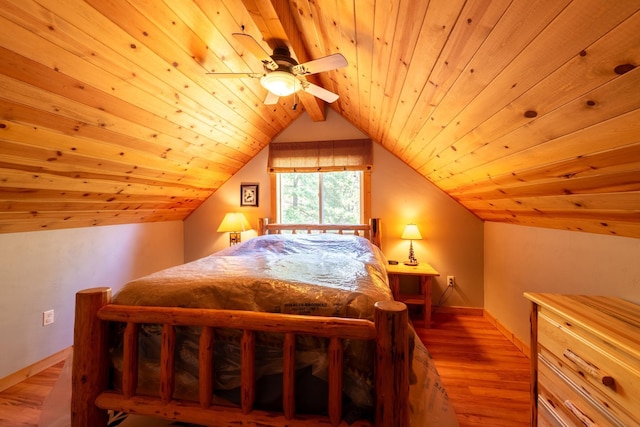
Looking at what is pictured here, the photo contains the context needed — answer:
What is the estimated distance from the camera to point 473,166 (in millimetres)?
1843

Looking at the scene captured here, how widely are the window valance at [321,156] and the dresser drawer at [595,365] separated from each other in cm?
237

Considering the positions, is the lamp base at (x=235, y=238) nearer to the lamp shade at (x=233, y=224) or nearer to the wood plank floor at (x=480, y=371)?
the lamp shade at (x=233, y=224)

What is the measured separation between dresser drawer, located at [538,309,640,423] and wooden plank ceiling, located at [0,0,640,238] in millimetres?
633

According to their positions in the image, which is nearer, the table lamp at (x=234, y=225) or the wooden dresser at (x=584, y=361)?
the wooden dresser at (x=584, y=361)

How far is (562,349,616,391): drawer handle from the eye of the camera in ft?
2.78

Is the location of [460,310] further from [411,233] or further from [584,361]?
[584,361]

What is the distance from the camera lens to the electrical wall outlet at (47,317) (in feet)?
6.63

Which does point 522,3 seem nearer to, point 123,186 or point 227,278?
point 227,278

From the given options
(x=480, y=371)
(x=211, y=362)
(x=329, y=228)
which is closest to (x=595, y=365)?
(x=480, y=371)

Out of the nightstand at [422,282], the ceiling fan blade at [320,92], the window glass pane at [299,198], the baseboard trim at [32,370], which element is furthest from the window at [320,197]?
the baseboard trim at [32,370]

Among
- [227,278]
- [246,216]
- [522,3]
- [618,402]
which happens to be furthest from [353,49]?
[246,216]

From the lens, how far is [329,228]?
319 cm

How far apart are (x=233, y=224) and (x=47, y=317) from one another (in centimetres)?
177

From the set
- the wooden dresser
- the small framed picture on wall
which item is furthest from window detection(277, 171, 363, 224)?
the wooden dresser
